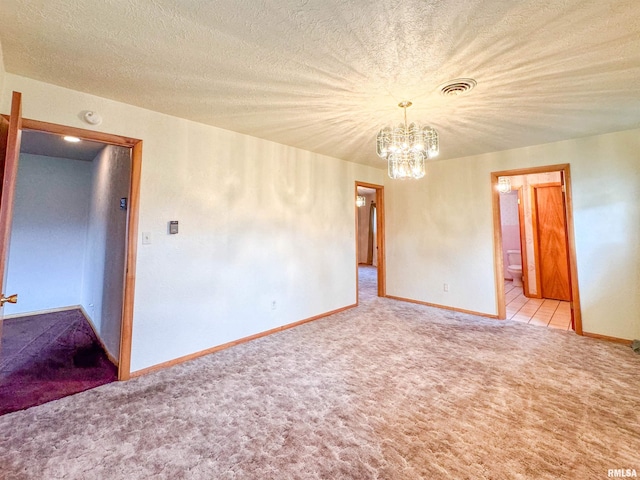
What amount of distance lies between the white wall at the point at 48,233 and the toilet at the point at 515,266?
856cm

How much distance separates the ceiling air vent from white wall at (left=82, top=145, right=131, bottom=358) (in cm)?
296

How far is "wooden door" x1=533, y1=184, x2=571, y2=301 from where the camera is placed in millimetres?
4867

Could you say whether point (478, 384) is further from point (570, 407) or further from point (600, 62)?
point (600, 62)

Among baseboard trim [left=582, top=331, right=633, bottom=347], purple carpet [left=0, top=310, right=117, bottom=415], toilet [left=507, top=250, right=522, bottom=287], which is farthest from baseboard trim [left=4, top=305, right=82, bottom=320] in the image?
toilet [left=507, top=250, right=522, bottom=287]

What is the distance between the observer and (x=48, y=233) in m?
4.53

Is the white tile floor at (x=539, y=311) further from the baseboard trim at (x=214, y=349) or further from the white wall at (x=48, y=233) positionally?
the white wall at (x=48, y=233)

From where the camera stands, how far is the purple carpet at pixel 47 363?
7.02 feet

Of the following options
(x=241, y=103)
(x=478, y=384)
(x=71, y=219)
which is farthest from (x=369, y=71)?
(x=71, y=219)

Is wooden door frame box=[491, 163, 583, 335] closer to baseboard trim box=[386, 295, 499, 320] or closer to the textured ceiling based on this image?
baseboard trim box=[386, 295, 499, 320]

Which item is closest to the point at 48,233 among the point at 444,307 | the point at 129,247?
the point at 129,247

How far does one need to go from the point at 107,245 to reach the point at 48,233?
2222 millimetres

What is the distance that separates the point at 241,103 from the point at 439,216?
11.6ft

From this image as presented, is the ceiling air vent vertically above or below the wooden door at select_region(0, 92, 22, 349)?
above

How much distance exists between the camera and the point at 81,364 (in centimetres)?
266
